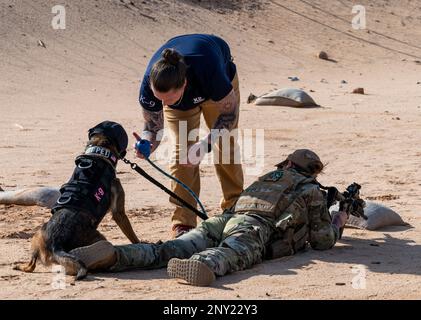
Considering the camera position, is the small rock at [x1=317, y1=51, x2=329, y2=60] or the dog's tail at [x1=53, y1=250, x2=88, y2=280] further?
the small rock at [x1=317, y1=51, x2=329, y2=60]

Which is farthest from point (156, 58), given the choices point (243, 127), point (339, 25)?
point (339, 25)

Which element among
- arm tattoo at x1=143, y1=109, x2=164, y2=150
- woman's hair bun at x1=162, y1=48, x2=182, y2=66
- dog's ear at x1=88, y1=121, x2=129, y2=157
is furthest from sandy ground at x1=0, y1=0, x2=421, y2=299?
woman's hair bun at x1=162, y1=48, x2=182, y2=66

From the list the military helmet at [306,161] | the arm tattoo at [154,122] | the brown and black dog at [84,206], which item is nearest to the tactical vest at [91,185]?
the brown and black dog at [84,206]

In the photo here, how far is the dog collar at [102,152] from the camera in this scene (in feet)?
20.5

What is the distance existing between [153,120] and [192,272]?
1.71 metres

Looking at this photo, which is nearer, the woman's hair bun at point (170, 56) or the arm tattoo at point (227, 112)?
the woman's hair bun at point (170, 56)

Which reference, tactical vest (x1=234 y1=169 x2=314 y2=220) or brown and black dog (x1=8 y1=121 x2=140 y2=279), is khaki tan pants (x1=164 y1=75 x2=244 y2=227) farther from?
tactical vest (x1=234 y1=169 x2=314 y2=220)

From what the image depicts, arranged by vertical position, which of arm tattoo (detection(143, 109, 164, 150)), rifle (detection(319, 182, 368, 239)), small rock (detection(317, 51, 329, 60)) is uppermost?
small rock (detection(317, 51, 329, 60))

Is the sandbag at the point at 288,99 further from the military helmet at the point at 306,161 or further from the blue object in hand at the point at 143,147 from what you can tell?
the blue object in hand at the point at 143,147

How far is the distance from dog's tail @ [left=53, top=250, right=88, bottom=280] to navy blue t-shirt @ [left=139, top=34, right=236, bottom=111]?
1.51 m

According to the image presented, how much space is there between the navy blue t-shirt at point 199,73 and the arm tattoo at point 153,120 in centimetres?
4

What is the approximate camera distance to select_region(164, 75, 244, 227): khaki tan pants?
688 centimetres

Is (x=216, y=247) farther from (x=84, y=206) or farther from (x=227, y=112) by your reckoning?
(x=227, y=112)

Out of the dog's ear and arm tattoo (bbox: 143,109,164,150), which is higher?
arm tattoo (bbox: 143,109,164,150)
